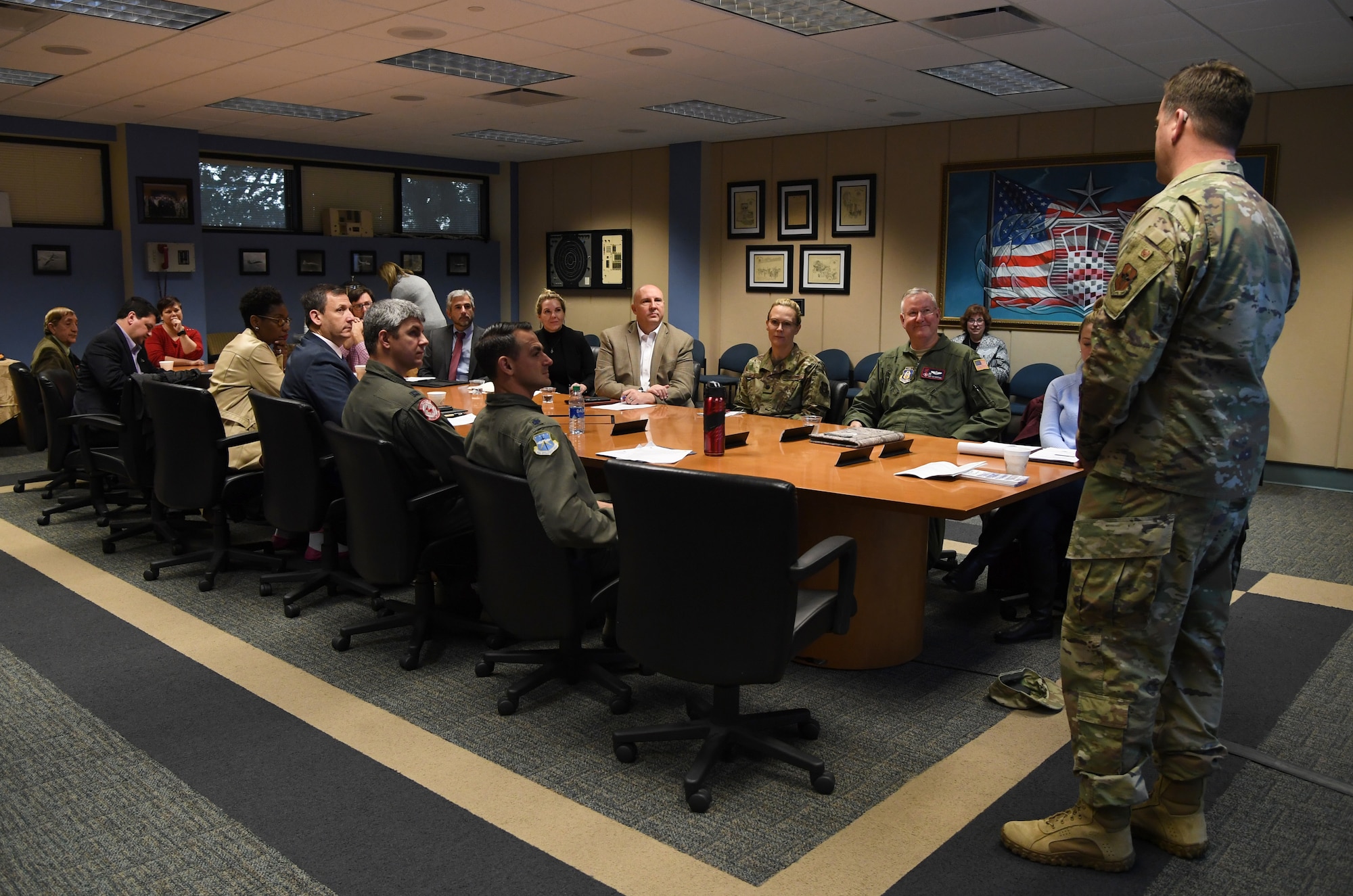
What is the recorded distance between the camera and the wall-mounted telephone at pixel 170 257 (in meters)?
9.86

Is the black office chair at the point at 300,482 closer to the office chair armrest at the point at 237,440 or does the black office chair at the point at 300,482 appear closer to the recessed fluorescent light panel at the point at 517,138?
the office chair armrest at the point at 237,440

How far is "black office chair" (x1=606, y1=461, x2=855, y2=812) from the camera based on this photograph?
248 cm

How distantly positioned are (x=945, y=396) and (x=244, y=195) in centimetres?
885

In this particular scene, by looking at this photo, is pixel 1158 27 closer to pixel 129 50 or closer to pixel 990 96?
pixel 990 96

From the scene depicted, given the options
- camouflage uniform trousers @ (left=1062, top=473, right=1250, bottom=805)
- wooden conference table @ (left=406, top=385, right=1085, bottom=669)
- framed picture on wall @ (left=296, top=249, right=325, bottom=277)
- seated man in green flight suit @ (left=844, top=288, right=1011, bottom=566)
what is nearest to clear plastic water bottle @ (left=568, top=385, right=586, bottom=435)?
wooden conference table @ (left=406, top=385, right=1085, bottom=669)

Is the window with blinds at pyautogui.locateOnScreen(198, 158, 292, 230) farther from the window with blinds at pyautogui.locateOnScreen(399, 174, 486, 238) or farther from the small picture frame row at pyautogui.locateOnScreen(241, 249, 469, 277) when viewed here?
the window with blinds at pyautogui.locateOnScreen(399, 174, 486, 238)

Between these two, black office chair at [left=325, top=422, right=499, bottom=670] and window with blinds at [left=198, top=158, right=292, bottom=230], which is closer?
black office chair at [left=325, top=422, right=499, bottom=670]

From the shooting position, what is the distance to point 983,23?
5.66m

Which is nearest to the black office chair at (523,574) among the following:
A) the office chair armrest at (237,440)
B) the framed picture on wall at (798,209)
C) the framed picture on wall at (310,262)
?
the office chair armrest at (237,440)

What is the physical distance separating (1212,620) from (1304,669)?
1839mm

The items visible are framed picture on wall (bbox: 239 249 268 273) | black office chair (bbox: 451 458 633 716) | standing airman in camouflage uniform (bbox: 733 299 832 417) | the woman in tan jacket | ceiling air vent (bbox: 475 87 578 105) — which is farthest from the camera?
framed picture on wall (bbox: 239 249 268 273)

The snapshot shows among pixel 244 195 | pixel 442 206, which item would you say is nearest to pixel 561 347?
pixel 244 195

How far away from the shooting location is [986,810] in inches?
108

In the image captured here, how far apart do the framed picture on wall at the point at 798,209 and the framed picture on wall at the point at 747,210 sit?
212mm
